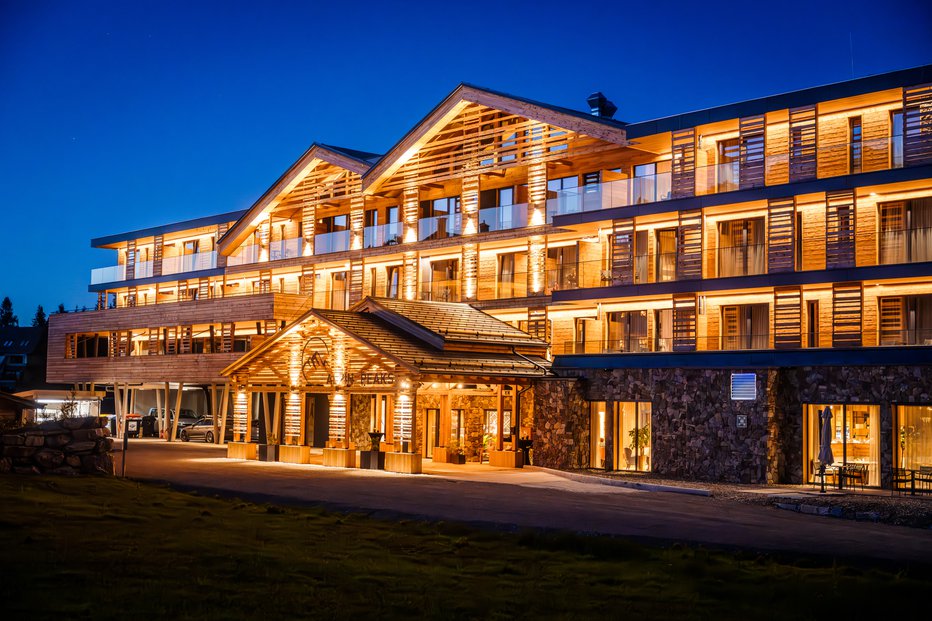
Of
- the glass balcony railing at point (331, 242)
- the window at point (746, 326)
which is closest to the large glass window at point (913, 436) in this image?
the window at point (746, 326)

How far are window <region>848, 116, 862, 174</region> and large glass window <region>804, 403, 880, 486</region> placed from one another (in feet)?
24.1

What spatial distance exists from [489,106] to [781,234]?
14.4 meters

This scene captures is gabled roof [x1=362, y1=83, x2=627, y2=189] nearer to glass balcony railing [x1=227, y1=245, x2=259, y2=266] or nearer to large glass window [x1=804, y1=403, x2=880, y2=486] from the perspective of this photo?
glass balcony railing [x1=227, y1=245, x2=259, y2=266]

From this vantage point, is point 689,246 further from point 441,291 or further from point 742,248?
point 441,291

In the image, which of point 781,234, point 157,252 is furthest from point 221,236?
point 781,234

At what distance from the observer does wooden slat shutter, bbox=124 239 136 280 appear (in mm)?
62719

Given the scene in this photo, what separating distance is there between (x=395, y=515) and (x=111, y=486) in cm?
638

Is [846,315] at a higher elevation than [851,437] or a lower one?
higher

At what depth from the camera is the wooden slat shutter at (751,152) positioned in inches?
1276

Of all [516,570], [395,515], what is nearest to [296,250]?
[395,515]

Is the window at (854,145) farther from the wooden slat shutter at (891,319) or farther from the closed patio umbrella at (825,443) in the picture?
the closed patio umbrella at (825,443)

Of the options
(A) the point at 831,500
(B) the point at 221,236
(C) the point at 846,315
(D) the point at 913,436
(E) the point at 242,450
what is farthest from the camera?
(B) the point at 221,236

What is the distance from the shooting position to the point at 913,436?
91.3 feet

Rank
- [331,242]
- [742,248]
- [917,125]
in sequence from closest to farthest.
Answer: [917,125]
[742,248]
[331,242]
